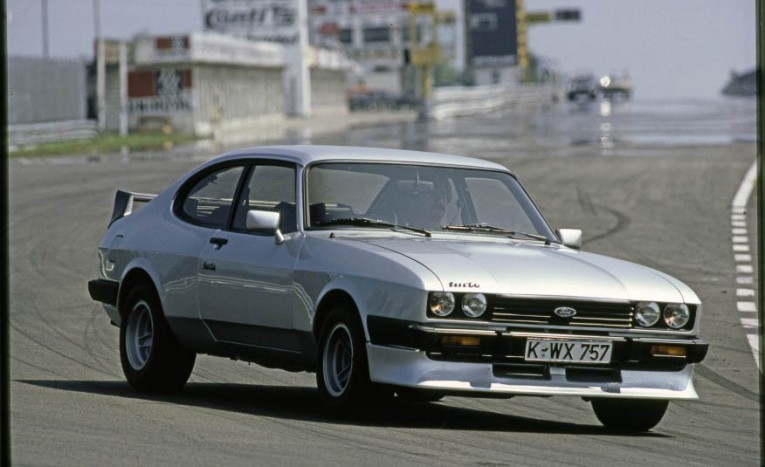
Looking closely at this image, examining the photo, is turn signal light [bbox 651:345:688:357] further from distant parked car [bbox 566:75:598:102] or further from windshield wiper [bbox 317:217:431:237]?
distant parked car [bbox 566:75:598:102]

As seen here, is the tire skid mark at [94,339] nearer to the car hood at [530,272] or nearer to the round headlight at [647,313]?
the car hood at [530,272]

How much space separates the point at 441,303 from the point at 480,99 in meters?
88.6

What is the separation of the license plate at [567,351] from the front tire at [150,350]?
2.64 meters

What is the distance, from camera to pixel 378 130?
60.6m

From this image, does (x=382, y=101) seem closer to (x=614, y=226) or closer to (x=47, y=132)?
(x=47, y=132)

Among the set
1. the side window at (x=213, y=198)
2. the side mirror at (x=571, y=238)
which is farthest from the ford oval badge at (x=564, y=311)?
the side window at (x=213, y=198)

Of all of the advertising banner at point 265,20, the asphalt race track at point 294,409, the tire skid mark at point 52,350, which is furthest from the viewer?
the advertising banner at point 265,20

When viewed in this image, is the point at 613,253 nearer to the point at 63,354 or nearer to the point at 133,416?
the point at 63,354

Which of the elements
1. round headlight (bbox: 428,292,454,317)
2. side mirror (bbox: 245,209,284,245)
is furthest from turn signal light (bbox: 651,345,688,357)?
side mirror (bbox: 245,209,284,245)

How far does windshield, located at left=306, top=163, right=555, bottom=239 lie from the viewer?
902 centimetres

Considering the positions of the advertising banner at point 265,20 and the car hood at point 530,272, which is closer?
the car hood at point 530,272

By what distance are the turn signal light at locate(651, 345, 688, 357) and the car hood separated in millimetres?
236

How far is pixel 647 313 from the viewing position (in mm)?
8258

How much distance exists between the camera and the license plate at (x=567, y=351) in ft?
26.1
